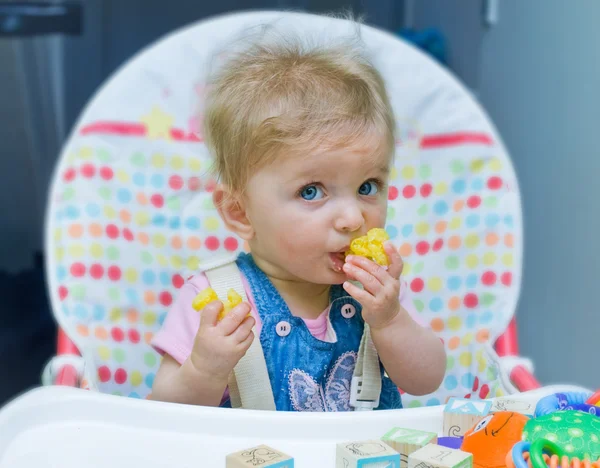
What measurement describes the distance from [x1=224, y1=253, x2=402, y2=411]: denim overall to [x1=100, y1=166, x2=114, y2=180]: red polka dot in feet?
0.77

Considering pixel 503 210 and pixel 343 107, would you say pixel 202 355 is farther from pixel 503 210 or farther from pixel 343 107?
pixel 503 210

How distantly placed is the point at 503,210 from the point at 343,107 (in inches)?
13.1

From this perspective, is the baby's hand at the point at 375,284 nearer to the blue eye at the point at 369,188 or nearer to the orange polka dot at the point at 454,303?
the blue eye at the point at 369,188

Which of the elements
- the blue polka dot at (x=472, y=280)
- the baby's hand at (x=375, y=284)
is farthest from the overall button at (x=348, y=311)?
the blue polka dot at (x=472, y=280)

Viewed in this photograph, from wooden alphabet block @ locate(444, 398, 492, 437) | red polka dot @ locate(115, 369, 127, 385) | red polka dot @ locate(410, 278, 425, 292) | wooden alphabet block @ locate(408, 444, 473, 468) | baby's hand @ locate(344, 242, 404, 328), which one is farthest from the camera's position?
red polka dot @ locate(410, 278, 425, 292)

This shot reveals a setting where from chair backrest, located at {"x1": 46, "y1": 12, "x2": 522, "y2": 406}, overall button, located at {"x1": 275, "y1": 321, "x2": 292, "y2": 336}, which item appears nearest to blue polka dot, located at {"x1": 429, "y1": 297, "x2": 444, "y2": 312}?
chair backrest, located at {"x1": 46, "y1": 12, "x2": 522, "y2": 406}

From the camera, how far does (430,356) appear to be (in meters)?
0.80

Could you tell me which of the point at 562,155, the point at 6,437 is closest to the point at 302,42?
the point at 6,437

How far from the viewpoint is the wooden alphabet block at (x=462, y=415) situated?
1.95ft

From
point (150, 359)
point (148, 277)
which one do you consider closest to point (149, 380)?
point (150, 359)

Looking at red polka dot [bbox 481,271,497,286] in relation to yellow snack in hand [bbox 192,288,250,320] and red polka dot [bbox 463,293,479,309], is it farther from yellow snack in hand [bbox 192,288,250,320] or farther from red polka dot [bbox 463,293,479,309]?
yellow snack in hand [bbox 192,288,250,320]

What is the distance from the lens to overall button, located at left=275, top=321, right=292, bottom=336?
817 mm

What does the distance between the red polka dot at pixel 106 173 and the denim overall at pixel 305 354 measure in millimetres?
236

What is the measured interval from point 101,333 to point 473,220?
1.55ft
